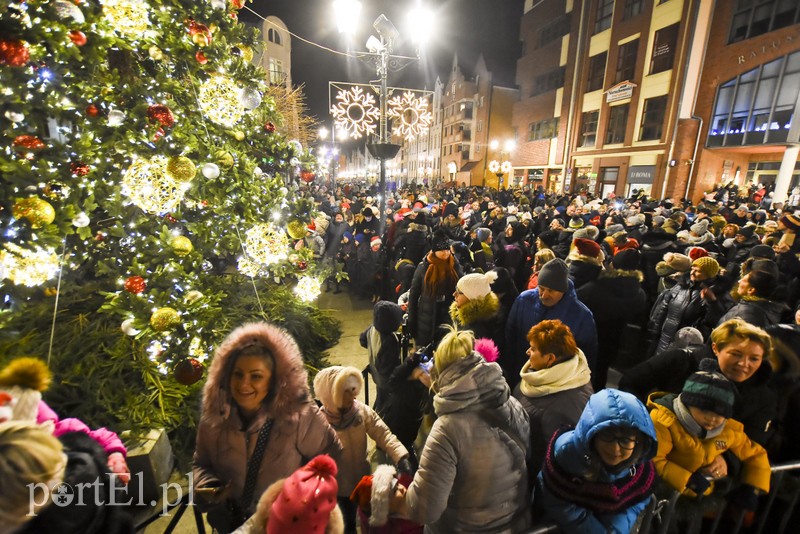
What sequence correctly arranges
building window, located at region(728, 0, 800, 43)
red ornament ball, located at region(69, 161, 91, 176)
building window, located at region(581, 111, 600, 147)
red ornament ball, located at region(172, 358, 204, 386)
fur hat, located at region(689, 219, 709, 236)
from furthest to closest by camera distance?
building window, located at region(581, 111, 600, 147) → building window, located at region(728, 0, 800, 43) → fur hat, located at region(689, 219, 709, 236) → red ornament ball, located at region(172, 358, 204, 386) → red ornament ball, located at region(69, 161, 91, 176)

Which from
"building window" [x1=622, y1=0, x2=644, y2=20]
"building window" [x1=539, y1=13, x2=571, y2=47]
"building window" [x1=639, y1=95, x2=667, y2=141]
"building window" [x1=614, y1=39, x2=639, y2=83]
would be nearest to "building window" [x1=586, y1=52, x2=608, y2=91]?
"building window" [x1=614, y1=39, x2=639, y2=83]

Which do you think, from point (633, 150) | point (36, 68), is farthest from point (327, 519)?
point (633, 150)

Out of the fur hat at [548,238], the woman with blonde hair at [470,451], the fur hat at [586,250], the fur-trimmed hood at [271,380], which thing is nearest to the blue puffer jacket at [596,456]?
the woman with blonde hair at [470,451]

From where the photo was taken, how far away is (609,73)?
23.4 metres

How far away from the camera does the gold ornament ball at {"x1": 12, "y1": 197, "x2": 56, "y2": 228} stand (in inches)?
98.6

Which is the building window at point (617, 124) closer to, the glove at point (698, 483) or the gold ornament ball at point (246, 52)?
the gold ornament ball at point (246, 52)

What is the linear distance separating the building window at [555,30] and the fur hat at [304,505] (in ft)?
115

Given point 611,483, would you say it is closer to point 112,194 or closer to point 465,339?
point 465,339

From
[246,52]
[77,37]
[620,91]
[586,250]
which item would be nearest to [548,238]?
[586,250]

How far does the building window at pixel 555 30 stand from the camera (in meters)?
27.4

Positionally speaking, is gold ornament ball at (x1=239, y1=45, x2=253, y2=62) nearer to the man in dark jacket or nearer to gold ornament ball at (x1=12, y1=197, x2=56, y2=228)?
gold ornament ball at (x1=12, y1=197, x2=56, y2=228)

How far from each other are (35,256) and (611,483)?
14.0ft

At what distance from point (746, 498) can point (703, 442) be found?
54 cm

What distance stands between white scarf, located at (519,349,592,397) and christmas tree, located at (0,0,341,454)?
284 centimetres
